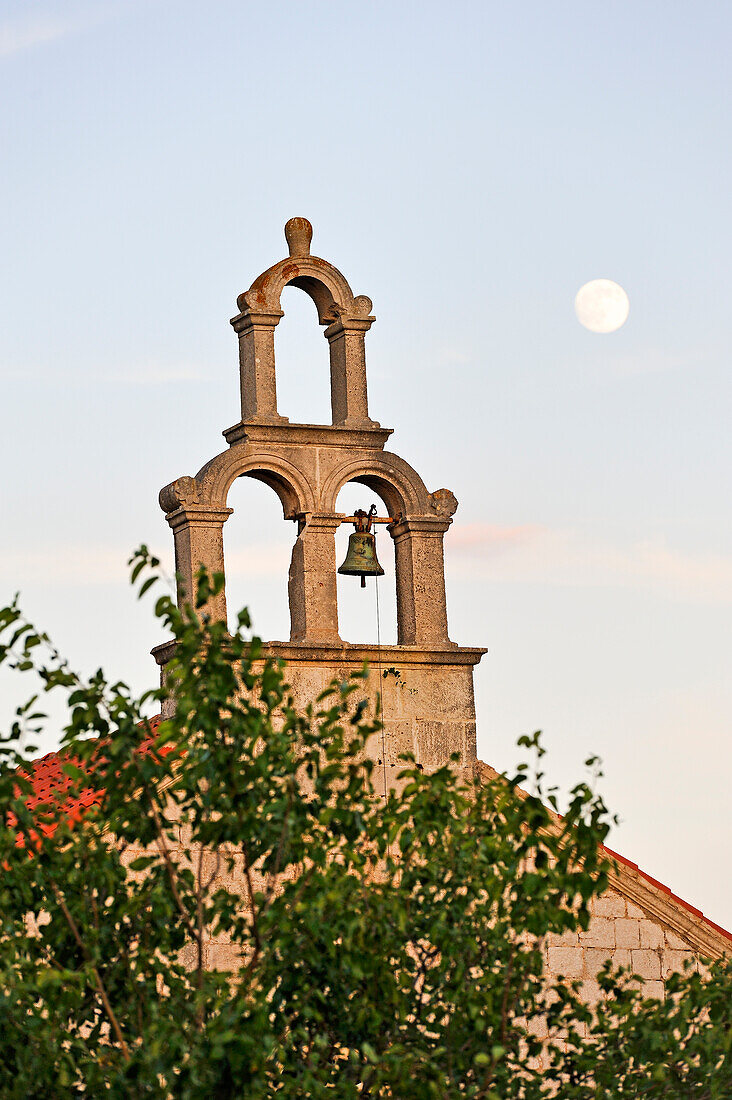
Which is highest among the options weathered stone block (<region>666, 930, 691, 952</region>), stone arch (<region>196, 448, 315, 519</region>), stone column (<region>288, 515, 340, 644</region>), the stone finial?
the stone finial

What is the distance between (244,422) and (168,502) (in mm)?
704

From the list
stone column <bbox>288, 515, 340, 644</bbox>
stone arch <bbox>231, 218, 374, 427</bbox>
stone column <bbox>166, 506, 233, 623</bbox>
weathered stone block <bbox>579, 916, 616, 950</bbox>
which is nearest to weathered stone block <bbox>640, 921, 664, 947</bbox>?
weathered stone block <bbox>579, 916, 616, 950</bbox>

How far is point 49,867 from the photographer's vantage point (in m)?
5.96

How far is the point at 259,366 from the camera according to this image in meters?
10.8

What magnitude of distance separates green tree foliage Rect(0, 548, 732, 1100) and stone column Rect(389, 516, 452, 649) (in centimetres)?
472

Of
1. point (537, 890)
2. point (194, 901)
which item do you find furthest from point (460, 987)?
point (194, 901)

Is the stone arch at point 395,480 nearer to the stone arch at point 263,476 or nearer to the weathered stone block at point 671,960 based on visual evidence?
the stone arch at point 263,476

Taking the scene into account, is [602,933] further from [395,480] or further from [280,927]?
[280,927]

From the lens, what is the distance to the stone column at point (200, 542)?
10414mm

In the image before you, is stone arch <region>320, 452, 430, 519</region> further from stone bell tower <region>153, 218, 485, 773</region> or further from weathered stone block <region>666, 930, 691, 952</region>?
weathered stone block <region>666, 930, 691, 952</region>

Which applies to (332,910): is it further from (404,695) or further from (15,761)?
(404,695)

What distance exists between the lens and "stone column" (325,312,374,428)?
11133 mm

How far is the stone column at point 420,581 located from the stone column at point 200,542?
1.24 m

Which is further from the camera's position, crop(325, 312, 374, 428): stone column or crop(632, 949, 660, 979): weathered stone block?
crop(325, 312, 374, 428): stone column
